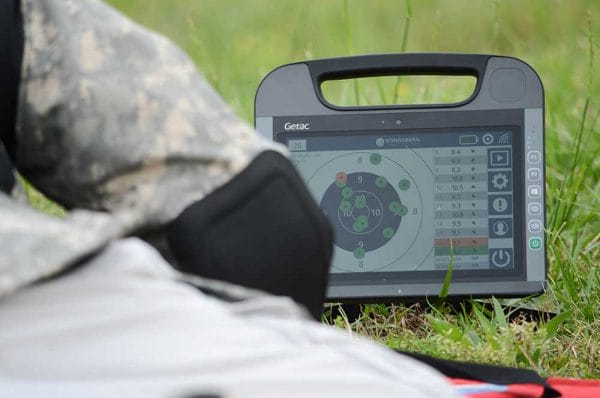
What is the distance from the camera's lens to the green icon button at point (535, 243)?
136 cm

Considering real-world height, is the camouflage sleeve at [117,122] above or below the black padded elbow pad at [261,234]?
above

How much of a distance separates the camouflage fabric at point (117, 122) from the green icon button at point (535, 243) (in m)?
0.65

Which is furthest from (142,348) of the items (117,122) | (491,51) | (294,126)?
(491,51)

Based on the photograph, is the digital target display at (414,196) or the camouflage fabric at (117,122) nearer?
the camouflage fabric at (117,122)

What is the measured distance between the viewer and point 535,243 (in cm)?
137

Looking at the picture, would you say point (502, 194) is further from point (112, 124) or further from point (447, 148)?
point (112, 124)

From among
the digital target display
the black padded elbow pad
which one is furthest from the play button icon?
the black padded elbow pad

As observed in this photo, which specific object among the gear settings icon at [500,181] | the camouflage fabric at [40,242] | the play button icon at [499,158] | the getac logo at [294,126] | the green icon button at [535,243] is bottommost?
the green icon button at [535,243]

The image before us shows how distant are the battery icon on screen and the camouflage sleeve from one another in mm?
641

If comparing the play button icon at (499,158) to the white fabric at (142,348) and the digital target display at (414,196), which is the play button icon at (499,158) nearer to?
the digital target display at (414,196)

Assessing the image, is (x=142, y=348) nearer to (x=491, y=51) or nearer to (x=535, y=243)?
(x=535, y=243)

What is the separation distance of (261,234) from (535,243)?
67 centimetres

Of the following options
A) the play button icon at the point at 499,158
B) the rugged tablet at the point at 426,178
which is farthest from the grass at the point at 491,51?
the play button icon at the point at 499,158

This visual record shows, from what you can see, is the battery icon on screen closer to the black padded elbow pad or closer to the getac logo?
the getac logo
